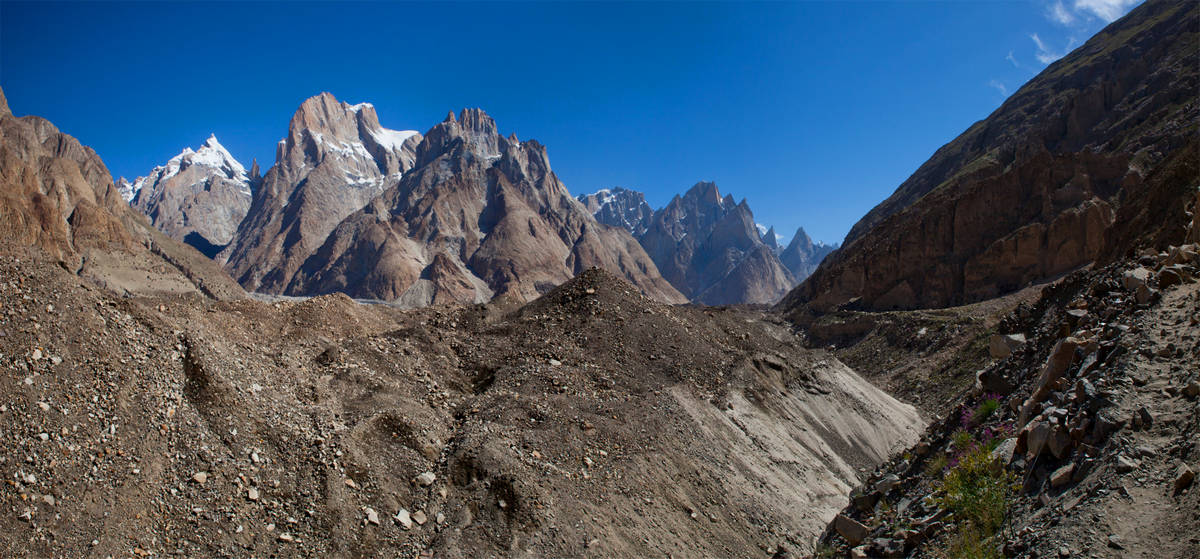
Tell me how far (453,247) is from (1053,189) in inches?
5167

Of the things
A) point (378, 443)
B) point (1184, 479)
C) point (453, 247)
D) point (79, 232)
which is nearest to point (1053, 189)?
point (1184, 479)

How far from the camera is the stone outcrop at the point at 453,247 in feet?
457

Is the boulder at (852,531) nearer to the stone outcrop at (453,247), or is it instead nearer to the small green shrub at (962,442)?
the small green shrub at (962,442)

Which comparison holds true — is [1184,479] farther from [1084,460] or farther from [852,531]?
[852,531]

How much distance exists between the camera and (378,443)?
535 inches

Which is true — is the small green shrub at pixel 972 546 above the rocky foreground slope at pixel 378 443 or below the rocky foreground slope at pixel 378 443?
below

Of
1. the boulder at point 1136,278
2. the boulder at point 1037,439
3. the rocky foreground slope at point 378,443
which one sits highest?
the rocky foreground slope at point 378,443

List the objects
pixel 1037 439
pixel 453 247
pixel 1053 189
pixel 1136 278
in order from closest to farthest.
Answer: pixel 1037 439 < pixel 1136 278 < pixel 1053 189 < pixel 453 247

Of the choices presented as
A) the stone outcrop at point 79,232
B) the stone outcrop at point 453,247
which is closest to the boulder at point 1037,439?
the stone outcrop at point 79,232

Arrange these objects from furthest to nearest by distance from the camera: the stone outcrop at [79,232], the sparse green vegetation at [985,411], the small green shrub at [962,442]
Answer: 1. the stone outcrop at [79,232]
2. the sparse green vegetation at [985,411]
3. the small green shrub at [962,442]

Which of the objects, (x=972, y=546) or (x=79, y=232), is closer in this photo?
(x=972, y=546)

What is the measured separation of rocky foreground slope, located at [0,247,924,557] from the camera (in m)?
10.1

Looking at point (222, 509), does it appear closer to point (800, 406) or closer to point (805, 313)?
point (800, 406)

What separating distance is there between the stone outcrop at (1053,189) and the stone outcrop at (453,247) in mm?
81038
